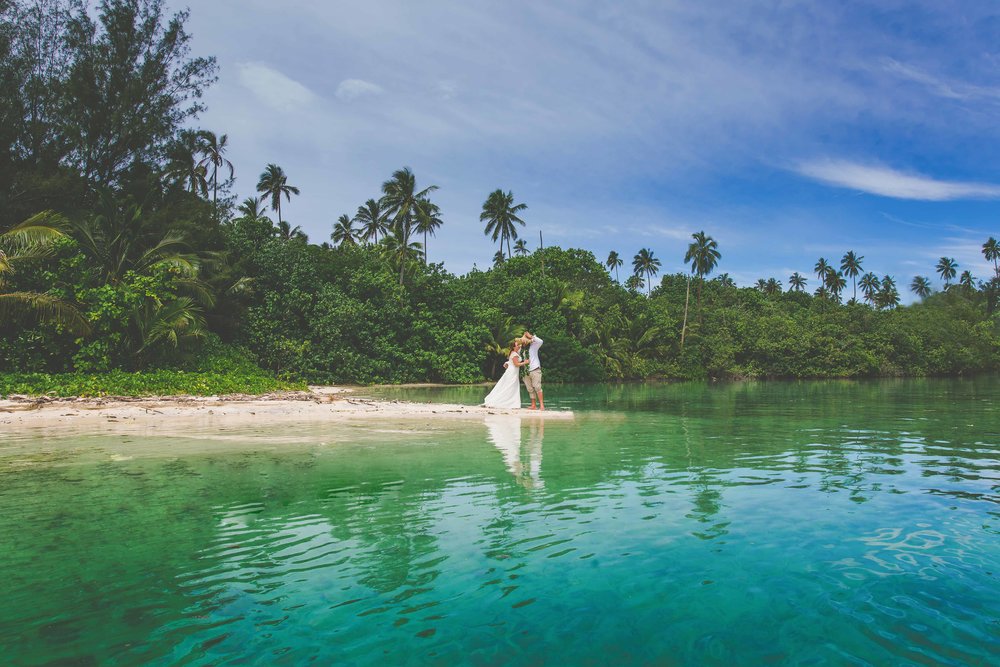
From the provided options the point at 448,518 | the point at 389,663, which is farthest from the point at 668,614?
the point at 448,518

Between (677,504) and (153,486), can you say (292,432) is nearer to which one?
(153,486)

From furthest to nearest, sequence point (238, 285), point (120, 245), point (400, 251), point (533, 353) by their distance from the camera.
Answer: point (400, 251)
point (238, 285)
point (120, 245)
point (533, 353)

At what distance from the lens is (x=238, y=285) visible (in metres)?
35.2

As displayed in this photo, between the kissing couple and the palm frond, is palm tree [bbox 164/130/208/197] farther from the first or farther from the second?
the kissing couple

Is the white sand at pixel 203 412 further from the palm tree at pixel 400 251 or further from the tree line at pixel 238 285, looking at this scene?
the palm tree at pixel 400 251

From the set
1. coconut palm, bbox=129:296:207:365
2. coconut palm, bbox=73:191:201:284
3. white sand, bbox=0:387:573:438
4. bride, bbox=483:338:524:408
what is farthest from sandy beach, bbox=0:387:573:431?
coconut palm, bbox=73:191:201:284

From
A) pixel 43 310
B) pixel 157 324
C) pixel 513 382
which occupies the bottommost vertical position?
pixel 513 382

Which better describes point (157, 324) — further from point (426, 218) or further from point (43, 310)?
point (426, 218)

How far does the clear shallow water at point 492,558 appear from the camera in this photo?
3.62m

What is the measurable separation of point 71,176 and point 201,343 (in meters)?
9.79

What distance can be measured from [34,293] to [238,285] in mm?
13525

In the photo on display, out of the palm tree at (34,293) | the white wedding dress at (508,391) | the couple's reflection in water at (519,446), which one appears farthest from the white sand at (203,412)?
the palm tree at (34,293)

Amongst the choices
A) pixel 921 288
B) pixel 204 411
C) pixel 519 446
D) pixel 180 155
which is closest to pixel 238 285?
pixel 180 155

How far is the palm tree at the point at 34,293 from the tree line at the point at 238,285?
0.07 metres
